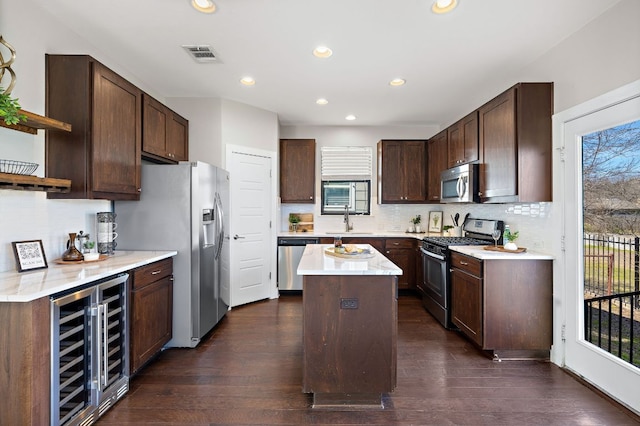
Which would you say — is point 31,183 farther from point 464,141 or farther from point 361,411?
point 464,141

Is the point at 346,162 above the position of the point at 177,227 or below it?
above

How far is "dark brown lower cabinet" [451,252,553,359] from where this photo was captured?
2736 millimetres

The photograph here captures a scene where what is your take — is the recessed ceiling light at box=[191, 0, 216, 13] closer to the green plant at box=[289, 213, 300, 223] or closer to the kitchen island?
the kitchen island

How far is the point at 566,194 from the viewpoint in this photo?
2598 mm

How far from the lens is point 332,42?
2660mm

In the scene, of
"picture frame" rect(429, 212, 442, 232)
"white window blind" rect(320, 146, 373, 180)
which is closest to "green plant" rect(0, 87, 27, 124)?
"white window blind" rect(320, 146, 373, 180)

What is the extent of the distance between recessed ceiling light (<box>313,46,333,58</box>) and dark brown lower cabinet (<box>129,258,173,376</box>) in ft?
7.57

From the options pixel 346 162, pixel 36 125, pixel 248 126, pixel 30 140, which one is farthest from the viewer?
pixel 346 162

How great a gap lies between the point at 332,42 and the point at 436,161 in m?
2.68

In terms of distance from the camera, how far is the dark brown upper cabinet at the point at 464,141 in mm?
3484

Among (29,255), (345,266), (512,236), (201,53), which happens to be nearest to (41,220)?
(29,255)

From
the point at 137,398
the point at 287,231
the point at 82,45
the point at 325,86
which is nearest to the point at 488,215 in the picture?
the point at 325,86

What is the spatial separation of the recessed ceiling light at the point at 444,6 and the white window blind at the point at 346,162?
3.17m

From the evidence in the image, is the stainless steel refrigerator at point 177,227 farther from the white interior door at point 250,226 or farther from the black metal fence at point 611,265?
the black metal fence at point 611,265
